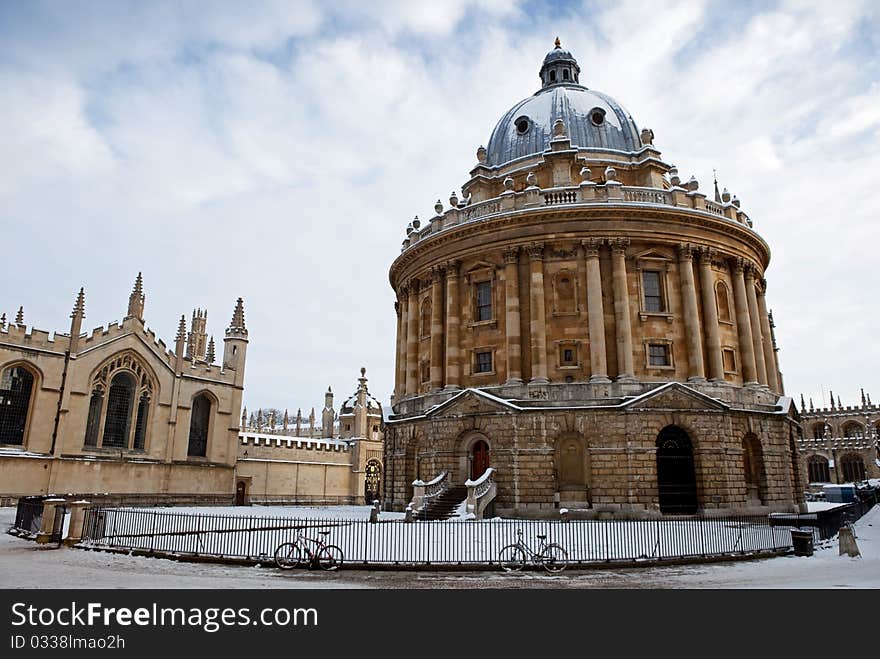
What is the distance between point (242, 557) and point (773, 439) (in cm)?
2725

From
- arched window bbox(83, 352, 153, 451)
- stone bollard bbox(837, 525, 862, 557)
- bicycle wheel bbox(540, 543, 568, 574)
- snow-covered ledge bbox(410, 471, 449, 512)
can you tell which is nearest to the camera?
bicycle wheel bbox(540, 543, 568, 574)

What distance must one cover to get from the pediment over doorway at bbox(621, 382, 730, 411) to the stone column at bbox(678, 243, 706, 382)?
1807 mm

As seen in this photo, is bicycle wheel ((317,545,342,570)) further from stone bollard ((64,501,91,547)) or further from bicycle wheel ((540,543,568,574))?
stone bollard ((64,501,91,547))

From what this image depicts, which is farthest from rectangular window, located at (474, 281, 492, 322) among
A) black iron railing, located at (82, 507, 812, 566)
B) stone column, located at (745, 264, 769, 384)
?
black iron railing, located at (82, 507, 812, 566)

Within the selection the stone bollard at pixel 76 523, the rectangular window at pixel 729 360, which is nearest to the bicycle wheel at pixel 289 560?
the stone bollard at pixel 76 523

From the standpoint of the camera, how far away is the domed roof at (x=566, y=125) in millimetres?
40812

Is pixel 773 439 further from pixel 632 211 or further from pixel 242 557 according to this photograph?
pixel 242 557

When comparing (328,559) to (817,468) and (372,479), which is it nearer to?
(372,479)

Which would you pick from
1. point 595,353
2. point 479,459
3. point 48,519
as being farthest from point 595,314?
point 48,519

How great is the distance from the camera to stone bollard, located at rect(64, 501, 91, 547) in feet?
63.1

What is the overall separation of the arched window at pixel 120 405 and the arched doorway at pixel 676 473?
31.4 meters

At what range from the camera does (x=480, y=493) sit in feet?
92.1

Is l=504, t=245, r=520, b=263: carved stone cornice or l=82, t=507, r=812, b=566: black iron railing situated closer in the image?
l=82, t=507, r=812, b=566: black iron railing
